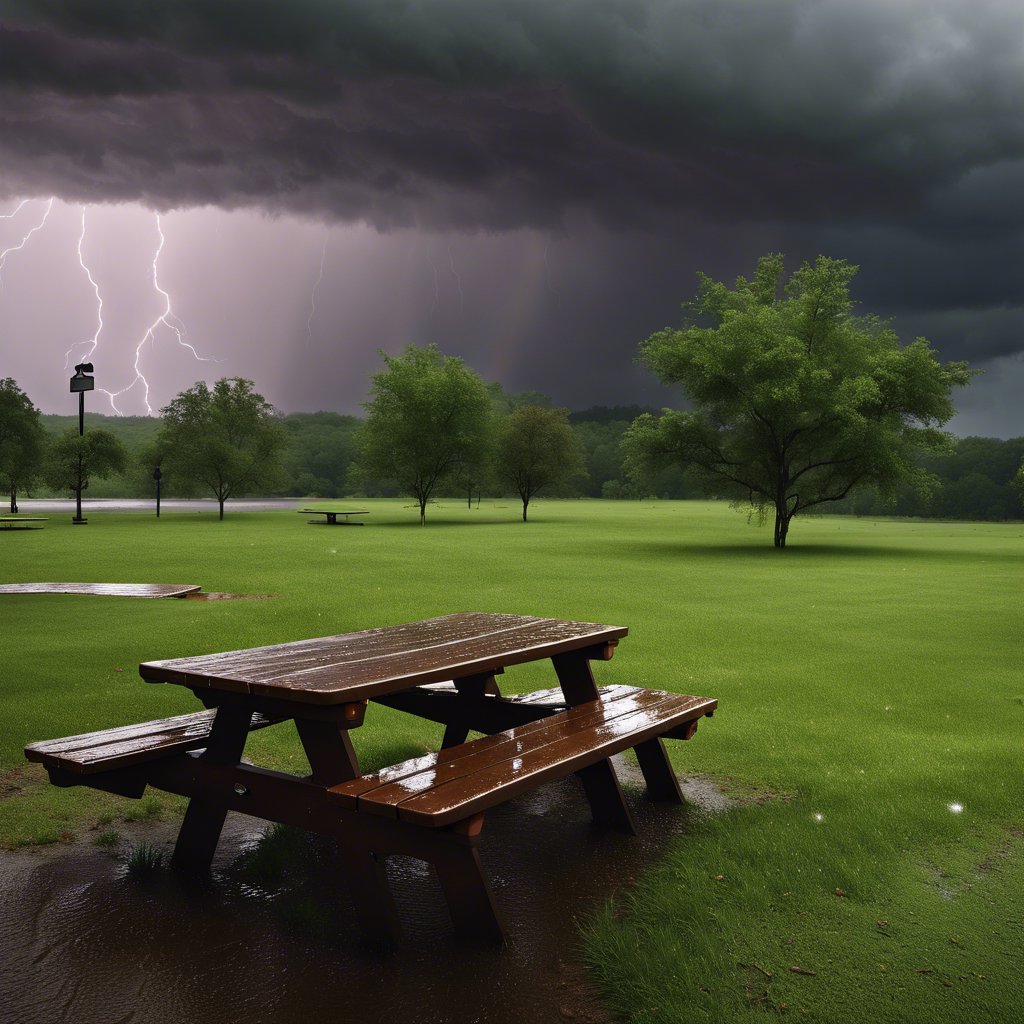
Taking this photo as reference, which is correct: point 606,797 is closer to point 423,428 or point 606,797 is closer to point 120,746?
point 120,746

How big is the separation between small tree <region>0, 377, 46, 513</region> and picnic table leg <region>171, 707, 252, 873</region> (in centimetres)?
5746

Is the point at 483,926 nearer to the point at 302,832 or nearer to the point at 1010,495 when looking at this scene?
the point at 302,832

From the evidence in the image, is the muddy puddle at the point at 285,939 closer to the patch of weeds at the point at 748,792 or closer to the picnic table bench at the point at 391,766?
the picnic table bench at the point at 391,766

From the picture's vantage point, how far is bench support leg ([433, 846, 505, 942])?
347 cm

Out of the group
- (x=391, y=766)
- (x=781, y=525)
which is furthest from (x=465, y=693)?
(x=781, y=525)

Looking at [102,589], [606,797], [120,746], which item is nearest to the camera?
[120,746]

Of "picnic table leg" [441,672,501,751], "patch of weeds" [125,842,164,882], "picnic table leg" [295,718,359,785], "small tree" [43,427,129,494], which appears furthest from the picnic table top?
"small tree" [43,427,129,494]

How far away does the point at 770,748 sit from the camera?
654cm

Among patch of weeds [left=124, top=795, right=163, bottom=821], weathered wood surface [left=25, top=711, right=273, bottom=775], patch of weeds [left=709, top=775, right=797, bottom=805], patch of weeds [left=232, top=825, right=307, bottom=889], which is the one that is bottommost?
patch of weeds [left=124, top=795, right=163, bottom=821]

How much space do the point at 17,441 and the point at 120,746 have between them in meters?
59.4

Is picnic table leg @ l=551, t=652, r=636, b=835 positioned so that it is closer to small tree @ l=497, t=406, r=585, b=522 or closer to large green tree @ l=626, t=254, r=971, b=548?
large green tree @ l=626, t=254, r=971, b=548

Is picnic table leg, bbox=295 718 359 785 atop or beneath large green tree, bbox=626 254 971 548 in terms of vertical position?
beneath

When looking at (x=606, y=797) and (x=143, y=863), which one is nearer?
(x=143, y=863)

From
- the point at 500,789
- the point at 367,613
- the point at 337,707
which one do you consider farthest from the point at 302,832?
the point at 367,613
